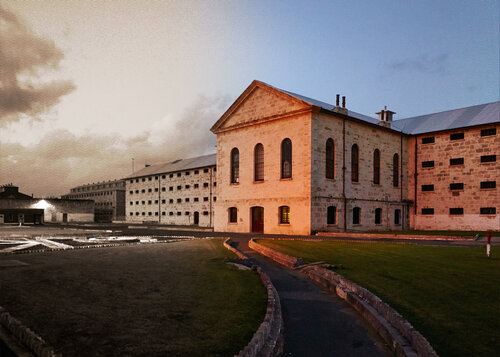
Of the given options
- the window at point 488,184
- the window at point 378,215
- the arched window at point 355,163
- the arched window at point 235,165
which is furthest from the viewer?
the arched window at point 235,165

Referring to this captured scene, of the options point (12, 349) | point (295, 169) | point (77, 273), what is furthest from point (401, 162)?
point (12, 349)

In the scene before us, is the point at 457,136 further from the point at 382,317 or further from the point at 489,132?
the point at 382,317

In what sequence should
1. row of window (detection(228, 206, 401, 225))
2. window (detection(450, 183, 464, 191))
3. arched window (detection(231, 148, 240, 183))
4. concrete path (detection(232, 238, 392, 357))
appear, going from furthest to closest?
1. arched window (detection(231, 148, 240, 183))
2. window (detection(450, 183, 464, 191))
3. row of window (detection(228, 206, 401, 225))
4. concrete path (detection(232, 238, 392, 357))

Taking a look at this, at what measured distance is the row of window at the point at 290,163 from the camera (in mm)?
29406

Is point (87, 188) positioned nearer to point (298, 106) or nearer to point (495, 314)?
point (298, 106)

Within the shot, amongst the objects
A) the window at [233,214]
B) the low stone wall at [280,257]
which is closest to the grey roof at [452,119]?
the window at [233,214]

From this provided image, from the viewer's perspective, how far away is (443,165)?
111 ft

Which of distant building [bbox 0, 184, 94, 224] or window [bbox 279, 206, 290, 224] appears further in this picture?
distant building [bbox 0, 184, 94, 224]

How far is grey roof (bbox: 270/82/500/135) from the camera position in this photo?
106 ft

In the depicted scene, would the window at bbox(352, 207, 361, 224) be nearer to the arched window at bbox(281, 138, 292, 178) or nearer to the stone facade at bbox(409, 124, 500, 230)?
the arched window at bbox(281, 138, 292, 178)

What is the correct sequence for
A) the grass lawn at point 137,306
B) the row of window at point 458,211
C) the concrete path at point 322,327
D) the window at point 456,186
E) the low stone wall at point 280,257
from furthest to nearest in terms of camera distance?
the window at point 456,186
the row of window at point 458,211
the low stone wall at point 280,257
the concrete path at point 322,327
the grass lawn at point 137,306

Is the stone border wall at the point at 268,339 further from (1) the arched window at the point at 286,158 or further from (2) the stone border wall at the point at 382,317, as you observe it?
(1) the arched window at the point at 286,158

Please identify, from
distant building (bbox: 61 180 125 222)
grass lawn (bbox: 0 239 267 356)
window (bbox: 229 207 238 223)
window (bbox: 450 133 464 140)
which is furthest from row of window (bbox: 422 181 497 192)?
distant building (bbox: 61 180 125 222)

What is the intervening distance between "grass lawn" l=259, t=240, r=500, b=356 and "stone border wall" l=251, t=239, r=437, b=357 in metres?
0.25
